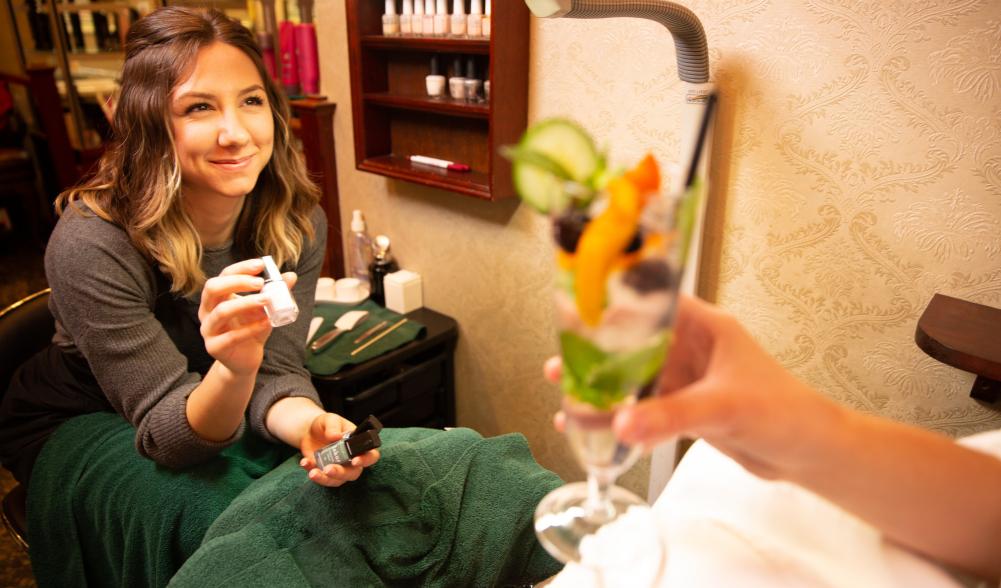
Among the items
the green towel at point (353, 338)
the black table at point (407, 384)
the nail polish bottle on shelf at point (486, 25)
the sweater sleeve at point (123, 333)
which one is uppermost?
the nail polish bottle on shelf at point (486, 25)

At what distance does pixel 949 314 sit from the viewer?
0.96 m

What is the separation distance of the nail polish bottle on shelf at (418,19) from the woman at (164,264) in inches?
17.7

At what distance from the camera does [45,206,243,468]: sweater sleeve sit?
1.05m

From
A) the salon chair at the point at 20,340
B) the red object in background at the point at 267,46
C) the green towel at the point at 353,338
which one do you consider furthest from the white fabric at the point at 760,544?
the red object in background at the point at 267,46

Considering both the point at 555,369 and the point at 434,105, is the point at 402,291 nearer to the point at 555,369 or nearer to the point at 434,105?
the point at 434,105

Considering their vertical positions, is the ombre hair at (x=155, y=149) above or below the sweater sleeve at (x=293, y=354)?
above

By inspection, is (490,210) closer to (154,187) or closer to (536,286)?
(536,286)

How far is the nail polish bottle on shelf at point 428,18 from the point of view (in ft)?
4.85

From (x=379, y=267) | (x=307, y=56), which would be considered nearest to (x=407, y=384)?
(x=379, y=267)

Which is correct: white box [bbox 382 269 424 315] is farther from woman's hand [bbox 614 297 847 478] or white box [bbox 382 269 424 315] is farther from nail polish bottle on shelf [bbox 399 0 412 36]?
woman's hand [bbox 614 297 847 478]

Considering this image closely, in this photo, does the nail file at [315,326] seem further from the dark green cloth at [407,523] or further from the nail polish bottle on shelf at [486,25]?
the nail polish bottle on shelf at [486,25]

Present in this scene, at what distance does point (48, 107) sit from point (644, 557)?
3478mm

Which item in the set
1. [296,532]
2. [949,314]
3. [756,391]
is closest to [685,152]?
[949,314]

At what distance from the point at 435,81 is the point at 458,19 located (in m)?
0.15
